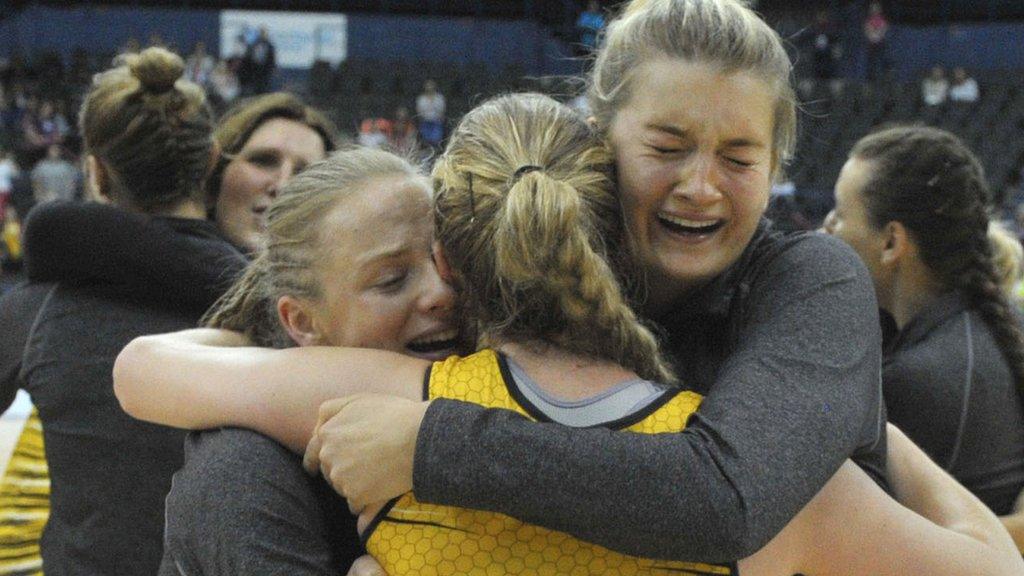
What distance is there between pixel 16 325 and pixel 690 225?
1.29 metres

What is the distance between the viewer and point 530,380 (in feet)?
3.77

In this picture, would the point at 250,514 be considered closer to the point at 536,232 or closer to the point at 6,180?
the point at 536,232

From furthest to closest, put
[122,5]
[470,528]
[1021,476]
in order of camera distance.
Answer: [122,5] < [1021,476] < [470,528]

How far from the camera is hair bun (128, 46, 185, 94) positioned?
2084mm

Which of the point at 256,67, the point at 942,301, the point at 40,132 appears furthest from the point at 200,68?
the point at 942,301

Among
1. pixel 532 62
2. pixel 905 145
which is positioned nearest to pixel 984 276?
pixel 905 145

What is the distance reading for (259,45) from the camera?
13.7 meters

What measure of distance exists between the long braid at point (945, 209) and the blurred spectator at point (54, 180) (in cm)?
1017

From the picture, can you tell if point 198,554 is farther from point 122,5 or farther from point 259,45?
point 122,5

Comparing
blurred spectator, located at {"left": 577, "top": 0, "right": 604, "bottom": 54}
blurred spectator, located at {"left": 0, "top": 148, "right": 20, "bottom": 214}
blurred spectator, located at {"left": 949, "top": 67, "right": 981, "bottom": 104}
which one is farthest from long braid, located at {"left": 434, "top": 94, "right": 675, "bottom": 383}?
blurred spectator, located at {"left": 949, "top": 67, "right": 981, "bottom": 104}

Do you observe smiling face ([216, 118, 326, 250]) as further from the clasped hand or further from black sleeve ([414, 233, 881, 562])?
black sleeve ([414, 233, 881, 562])

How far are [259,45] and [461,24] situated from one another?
3.42m

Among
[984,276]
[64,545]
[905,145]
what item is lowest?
[64,545]

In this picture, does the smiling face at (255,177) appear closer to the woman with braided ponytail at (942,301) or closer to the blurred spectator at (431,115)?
the woman with braided ponytail at (942,301)
